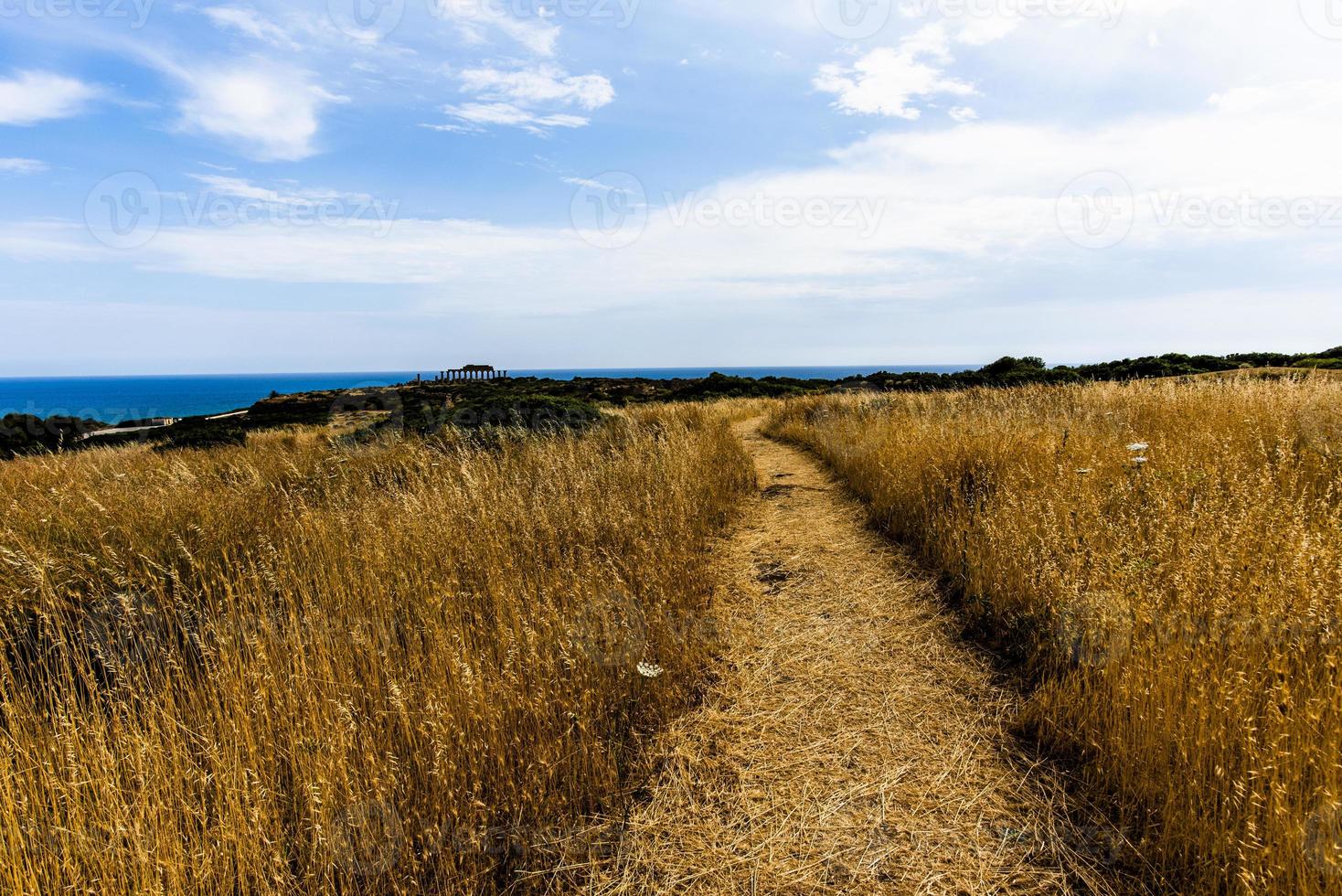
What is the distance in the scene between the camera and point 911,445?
8.23 metres

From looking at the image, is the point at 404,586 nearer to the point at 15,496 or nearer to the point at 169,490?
the point at 169,490

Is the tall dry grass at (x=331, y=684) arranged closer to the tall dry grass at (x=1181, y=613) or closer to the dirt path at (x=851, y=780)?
the dirt path at (x=851, y=780)

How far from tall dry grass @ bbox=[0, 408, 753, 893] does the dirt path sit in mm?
380

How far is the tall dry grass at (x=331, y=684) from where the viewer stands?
2236 mm

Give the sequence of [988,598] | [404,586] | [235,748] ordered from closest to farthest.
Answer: [235,748]
[404,586]
[988,598]

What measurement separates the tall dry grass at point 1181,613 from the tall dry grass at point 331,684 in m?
2.34

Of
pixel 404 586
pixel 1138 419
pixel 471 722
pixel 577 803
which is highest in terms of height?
pixel 1138 419

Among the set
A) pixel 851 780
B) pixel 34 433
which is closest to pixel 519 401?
pixel 851 780

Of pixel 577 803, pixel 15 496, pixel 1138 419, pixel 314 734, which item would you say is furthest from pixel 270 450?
pixel 1138 419

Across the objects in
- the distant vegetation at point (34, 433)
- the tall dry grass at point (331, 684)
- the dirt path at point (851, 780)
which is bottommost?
the dirt path at point (851, 780)

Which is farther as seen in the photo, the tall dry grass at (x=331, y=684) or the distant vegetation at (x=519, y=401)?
the distant vegetation at (x=519, y=401)

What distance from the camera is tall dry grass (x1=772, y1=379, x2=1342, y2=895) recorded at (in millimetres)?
2189

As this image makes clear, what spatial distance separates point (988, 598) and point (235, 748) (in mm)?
4875

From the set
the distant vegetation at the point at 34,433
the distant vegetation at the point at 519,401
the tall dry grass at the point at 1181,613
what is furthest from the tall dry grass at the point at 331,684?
the distant vegetation at the point at 34,433
